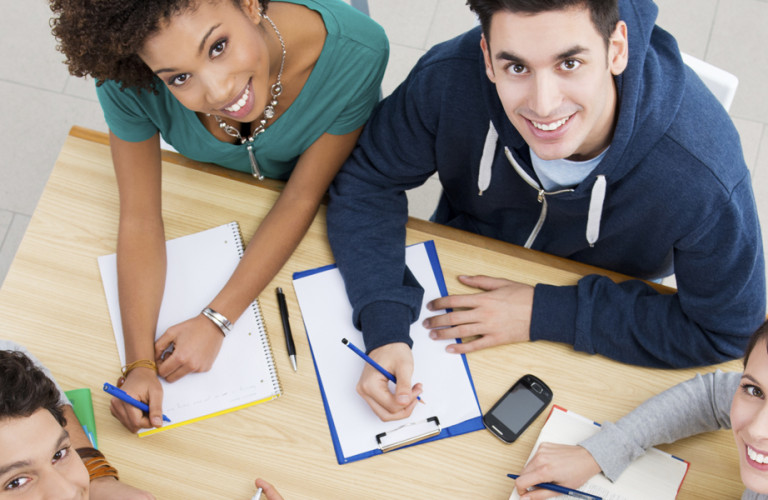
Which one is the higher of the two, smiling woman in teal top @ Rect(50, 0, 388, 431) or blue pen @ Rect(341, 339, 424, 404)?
smiling woman in teal top @ Rect(50, 0, 388, 431)

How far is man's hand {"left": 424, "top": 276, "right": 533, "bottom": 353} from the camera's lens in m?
1.25

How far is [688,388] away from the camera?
1.18m

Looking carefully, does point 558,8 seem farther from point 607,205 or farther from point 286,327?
point 286,327

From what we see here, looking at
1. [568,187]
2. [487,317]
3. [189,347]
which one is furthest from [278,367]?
[568,187]

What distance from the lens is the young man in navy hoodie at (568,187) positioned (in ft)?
3.43

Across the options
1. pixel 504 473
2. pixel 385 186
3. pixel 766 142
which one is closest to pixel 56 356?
pixel 385 186

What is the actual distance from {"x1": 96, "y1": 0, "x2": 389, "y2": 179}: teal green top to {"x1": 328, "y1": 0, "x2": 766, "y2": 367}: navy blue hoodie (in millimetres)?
69

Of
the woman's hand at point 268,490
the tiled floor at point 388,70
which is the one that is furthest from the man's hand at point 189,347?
the tiled floor at point 388,70

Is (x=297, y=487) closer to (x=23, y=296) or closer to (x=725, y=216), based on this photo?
(x=23, y=296)

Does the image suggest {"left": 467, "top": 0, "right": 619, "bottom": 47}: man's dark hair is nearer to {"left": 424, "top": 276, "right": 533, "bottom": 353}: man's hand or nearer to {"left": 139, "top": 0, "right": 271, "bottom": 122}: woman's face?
{"left": 139, "top": 0, "right": 271, "bottom": 122}: woman's face

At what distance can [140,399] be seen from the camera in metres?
1.20

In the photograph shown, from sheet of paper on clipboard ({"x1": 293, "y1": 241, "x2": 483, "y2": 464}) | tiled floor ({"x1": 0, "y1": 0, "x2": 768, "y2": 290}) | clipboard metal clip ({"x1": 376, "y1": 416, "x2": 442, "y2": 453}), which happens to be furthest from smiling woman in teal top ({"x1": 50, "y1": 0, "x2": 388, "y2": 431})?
tiled floor ({"x1": 0, "y1": 0, "x2": 768, "y2": 290})

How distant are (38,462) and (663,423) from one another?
949 millimetres

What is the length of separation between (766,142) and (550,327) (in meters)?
1.58
